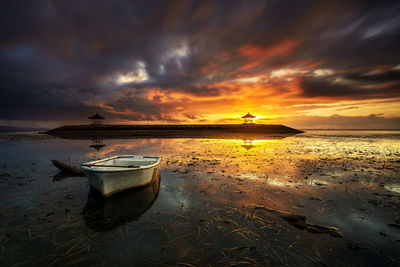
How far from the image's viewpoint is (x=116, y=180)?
8.13 m

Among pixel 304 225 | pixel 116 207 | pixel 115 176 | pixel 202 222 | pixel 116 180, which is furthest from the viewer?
pixel 116 180

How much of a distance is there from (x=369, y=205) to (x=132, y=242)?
32.7 feet

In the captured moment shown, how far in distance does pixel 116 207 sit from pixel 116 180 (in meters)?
1.27

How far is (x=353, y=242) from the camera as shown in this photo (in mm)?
5078

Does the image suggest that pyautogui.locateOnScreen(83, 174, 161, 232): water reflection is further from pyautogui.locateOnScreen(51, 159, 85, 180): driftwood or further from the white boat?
pyautogui.locateOnScreen(51, 159, 85, 180): driftwood

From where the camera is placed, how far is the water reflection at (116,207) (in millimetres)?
6273

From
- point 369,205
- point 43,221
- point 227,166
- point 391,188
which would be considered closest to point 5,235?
point 43,221

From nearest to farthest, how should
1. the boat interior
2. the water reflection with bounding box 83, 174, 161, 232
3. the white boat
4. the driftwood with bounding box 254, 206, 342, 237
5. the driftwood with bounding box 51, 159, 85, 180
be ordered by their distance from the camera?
the driftwood with bounding box 254, 206, 342, 237 < the water reflection with bounding box 83, 174, 161, 232 < the white boat < the boat interior < the driftwood with bounding box 51, 159, 85, 180

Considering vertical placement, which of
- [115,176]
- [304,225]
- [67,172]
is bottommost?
[304,225]

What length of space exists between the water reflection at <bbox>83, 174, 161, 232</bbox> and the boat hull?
1.17 ft

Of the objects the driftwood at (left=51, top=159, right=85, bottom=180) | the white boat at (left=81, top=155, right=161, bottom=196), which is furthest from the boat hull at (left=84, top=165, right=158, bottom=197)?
the driftwood at (left=51, top=159, right=85, bottom=180)

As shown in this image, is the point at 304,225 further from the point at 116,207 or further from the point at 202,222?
the point at 116,207

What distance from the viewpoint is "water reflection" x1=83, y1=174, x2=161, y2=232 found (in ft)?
20.6

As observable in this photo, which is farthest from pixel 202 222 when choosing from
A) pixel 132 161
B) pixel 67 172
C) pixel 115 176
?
pixel 67 172
